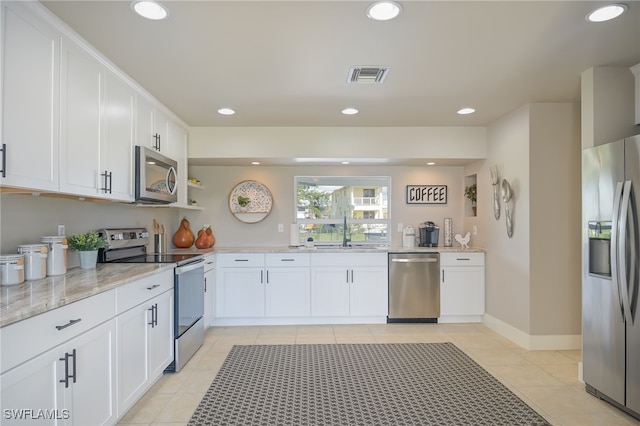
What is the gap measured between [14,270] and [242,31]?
1.77m

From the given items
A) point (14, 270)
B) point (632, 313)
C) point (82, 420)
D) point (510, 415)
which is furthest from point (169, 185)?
point (632, 313)

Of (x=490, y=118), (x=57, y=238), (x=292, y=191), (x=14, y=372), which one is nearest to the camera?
(x=14, y=372)

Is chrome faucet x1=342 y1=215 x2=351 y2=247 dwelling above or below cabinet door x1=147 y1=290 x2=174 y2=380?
above

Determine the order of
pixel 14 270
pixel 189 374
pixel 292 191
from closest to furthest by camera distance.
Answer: pixel 14 270 < pixel 189 374 < pixel 292 191

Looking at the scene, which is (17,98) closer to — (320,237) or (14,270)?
(14,270)

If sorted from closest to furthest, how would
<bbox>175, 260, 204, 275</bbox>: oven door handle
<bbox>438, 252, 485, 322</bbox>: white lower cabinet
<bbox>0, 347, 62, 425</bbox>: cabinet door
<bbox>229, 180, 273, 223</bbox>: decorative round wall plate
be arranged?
<bbox>0, 347, 62, 425</bbox>: cabinet door → <bbox>175, 260, 204, 275</bbox>: oven door handle → <bbox>438, 252, 485, 322</bbox>: white lower cabinet → <bbox>229, 180, 273, 223</bbox>: decorative round wall plate

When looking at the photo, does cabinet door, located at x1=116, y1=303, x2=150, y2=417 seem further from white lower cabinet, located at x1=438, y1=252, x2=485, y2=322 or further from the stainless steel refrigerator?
white lower cabinet, located at x1=438, y1=252, x2=485, y2=322

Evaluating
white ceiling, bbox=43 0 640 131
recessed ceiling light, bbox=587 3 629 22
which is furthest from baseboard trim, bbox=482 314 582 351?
recessed ceiling light, bbox=587 3 629 22

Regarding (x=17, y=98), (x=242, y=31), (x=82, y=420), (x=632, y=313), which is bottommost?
(x=82, y=420)

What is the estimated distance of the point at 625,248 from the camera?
2309 millimetres

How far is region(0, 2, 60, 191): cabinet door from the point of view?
1.69m

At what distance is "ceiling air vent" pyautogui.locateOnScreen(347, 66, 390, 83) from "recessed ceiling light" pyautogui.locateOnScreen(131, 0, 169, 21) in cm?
127

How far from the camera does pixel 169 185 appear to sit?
11.3ft

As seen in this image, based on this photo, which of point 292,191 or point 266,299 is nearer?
point 266,299
